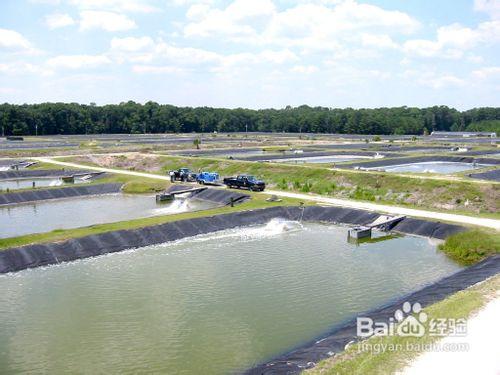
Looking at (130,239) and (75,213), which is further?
(75,213)

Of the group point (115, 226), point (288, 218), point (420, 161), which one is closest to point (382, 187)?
point (288, 218)

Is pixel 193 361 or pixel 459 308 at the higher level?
pixel 459 308

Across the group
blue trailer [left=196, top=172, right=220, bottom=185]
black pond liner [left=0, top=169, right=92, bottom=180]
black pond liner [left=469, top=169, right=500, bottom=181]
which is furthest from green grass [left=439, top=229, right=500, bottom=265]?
black pond liner [left=0, top=169, right=92, bottom=180]

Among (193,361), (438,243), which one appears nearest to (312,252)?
(438,243)

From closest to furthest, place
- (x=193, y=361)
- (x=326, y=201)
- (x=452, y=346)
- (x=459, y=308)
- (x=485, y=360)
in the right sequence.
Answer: (x=485, y=360) → (x=452, y=346) → (x=193, y=361) → (x=459, y=308) → (x=326, y=201)

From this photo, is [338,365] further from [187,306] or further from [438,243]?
[438,243]

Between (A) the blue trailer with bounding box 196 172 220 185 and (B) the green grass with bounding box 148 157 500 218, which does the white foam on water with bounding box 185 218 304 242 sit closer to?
(B) the green grass with bounding box 148 157 500 218
